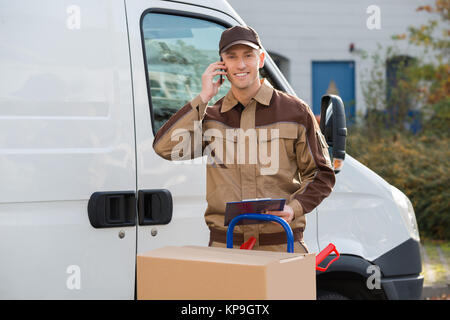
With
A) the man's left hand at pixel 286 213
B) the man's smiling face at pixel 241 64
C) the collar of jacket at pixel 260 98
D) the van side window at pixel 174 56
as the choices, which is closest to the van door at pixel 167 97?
the van side window at pixel 174 56

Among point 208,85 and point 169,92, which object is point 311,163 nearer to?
point 208,85

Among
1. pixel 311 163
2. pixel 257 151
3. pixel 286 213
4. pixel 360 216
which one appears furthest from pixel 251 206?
pixel 360 216

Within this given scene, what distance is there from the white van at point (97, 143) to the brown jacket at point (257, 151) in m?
0.45

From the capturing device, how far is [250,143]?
109 inches

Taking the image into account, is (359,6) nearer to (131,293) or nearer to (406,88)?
(406,88)

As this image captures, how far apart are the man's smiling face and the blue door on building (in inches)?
494

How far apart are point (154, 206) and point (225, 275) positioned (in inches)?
45.1

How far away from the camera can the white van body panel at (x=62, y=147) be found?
2.97 metres

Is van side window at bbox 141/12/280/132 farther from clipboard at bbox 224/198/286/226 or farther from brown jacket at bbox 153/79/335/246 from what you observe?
clipboard at bbox 224/198/286/226

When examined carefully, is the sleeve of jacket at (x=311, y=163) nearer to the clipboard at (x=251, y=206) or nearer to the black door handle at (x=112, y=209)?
the clipboard at (x=251, y=206)

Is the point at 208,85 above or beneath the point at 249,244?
above

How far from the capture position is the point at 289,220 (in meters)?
2.65

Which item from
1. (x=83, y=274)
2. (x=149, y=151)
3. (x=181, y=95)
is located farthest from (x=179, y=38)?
(x=83, y=274)

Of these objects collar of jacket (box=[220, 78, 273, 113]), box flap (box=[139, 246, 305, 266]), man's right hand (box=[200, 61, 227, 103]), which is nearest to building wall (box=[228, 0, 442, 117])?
collar of jacket (box=[220, 78, 273, 113])
